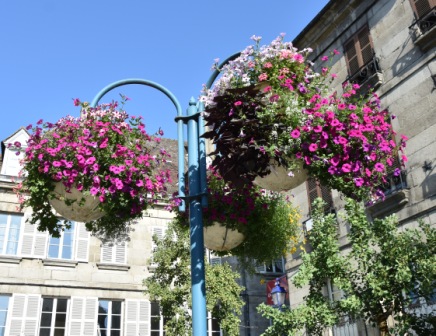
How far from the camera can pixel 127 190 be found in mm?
4789

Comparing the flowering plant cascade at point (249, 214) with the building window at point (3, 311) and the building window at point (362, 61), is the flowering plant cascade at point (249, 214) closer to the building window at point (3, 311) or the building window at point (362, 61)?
the building window at point (362, 61)

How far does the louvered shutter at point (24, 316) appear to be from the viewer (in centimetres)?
1622

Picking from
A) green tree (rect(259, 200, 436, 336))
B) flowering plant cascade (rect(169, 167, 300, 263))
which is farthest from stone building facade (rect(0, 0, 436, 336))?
flowering plant cascade (rect(169, 167, 300, 263))

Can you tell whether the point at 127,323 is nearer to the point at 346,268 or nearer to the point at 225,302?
the point at 225,302

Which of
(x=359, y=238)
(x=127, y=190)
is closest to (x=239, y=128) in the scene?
(x=127, y=190)

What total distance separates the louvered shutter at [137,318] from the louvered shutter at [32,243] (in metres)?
3.47

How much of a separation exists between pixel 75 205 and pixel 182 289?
10.3 metres

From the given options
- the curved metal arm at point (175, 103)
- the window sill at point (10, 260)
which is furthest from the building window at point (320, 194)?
the window sill at point (10, 260)

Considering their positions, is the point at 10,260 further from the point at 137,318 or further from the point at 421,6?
the point at 421,6

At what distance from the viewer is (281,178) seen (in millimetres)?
4230

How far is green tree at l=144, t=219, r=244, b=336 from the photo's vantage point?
14.4m

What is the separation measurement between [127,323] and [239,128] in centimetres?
1489

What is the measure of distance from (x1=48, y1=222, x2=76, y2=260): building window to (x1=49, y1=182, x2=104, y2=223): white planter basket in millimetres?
13904

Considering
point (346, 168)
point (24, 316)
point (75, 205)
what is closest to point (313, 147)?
point (346, 168)
